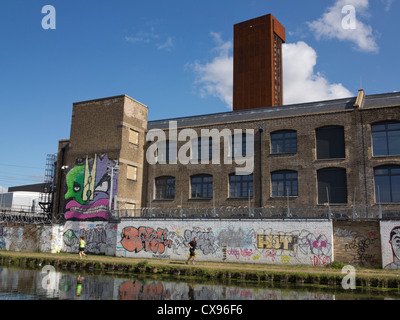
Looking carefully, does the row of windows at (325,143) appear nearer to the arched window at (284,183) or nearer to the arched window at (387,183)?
the arched window at (387,183)

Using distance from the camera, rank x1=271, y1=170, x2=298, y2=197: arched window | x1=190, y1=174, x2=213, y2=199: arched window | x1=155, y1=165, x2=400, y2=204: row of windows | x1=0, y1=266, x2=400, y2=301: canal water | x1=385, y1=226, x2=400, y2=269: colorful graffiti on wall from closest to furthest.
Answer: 1. x1=0, y1=266, x2=400, y2=301: canal water
2. x1=385, y1=226, x2=400, y2=269: colorful graffiti on wall
3. x1=155, y1=165, x2=400, y2=204: row of windows
4. x1=271, y1=170, x2=298, y2=197: arched window
5. x1=190, y1=174, x2=213, y2=199: arched window

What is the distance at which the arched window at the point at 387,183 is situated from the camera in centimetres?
2466

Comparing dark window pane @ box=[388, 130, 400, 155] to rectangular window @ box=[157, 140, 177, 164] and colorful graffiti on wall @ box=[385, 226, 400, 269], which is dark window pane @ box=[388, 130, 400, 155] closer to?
colorful graffiti on wall @ box=[385, 226, 400, 269]

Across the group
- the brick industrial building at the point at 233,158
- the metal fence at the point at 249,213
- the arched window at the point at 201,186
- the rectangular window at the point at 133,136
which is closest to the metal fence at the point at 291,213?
the metal fence at the point at 249,213

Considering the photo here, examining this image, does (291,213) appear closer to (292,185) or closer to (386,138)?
(292,185)

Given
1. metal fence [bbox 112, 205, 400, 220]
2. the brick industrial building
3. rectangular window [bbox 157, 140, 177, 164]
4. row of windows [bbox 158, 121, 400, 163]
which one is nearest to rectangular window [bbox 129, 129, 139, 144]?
the brick industrial building

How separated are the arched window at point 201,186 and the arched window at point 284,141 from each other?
5.58 meters

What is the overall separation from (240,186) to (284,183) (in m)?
3.35

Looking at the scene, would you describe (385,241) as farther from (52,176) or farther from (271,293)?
(52,176)

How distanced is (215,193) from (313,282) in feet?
46.7

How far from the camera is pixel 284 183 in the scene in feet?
91.6

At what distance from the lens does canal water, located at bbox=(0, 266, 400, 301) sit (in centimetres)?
1258

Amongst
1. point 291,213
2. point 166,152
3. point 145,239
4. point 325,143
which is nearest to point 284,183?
point 325,143
